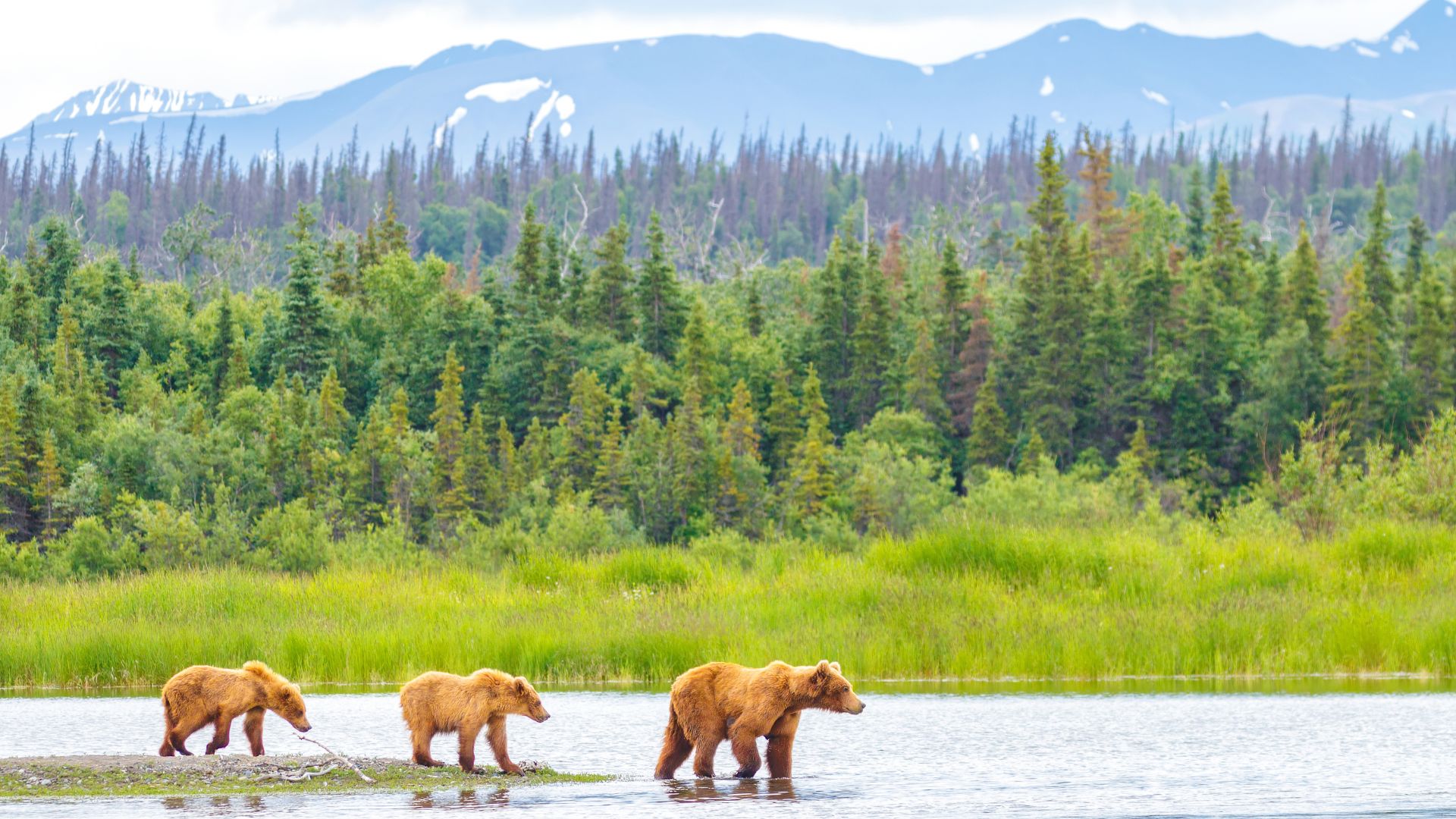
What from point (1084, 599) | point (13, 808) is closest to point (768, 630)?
point (1084, 599)

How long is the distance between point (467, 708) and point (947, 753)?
Result: 13.2 ft

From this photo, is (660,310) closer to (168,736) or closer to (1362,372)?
(1362,372)

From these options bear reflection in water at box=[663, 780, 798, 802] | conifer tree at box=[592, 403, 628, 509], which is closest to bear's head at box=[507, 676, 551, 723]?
bear reflection in water at box=[663, 780, 798, 802]

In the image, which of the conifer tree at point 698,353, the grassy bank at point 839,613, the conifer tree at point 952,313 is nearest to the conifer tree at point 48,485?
the conifer tree at point 698,353

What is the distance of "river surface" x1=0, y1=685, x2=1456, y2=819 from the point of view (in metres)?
11.0

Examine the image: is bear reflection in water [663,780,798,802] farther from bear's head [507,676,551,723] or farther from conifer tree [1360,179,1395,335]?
conifer tree [1360,179,1395,335]

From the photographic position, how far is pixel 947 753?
1357 cm

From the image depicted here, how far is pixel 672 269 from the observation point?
87.1 m

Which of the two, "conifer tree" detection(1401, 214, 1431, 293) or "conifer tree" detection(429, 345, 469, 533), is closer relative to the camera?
"conifer tree" detection(429, 345, 469, 533)

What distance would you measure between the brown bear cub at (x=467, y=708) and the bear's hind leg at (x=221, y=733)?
4.70 ft

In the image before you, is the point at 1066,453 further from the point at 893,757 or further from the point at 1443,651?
the point at 893,757

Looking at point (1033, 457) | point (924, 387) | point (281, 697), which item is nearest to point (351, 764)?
point (281, 697)

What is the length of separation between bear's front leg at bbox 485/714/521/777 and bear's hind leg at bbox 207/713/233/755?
196 cm

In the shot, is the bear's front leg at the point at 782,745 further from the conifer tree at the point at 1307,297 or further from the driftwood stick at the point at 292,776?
the conifer tree at the point at 1307,297
